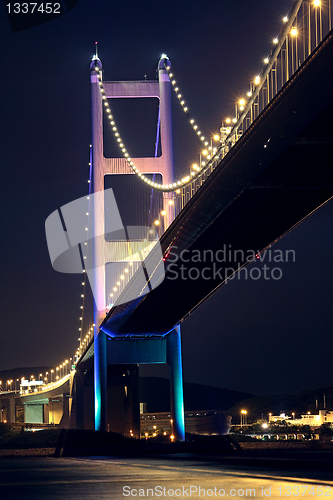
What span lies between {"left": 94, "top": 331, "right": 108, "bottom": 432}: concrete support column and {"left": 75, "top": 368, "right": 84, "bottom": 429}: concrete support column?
16865 mm

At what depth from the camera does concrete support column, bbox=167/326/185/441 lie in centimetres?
3169

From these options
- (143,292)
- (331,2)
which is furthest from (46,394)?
(331,2)

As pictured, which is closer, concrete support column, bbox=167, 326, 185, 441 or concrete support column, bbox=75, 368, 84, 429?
concrete support column, bbox=167, 326, 185, 441

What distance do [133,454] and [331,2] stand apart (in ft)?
73.8

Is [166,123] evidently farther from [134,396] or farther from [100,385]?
[134,396]

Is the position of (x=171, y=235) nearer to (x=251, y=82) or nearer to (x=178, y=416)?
(x=251, y=82)

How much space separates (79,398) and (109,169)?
81.4 feet

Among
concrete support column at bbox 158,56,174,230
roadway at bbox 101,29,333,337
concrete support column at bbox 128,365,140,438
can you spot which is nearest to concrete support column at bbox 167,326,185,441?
concrete support column at bbox 158,56,174,230

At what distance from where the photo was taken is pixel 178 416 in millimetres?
31812

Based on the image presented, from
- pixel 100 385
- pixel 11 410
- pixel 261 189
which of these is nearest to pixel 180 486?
pixel 261 189

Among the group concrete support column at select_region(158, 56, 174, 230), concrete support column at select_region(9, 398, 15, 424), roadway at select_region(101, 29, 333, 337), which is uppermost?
concrete support column at select_region(158, 56, 174, 230)

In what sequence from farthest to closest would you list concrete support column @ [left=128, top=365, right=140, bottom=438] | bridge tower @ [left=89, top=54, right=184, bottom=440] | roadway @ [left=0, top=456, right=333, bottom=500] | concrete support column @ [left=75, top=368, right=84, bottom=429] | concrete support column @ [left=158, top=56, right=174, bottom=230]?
concrete support column @ [left=75, top=368, right=84, bottom=429], concrete support column @ [left=128, top=365, right=140, bottom=438], bridge tower @ [left=89, top=54, right=184, bottom=440], concrete support column @ [left=158, top=56, right=174, bottom=230], roadway @ [left=0, top=456, right=333, bottom=500]
